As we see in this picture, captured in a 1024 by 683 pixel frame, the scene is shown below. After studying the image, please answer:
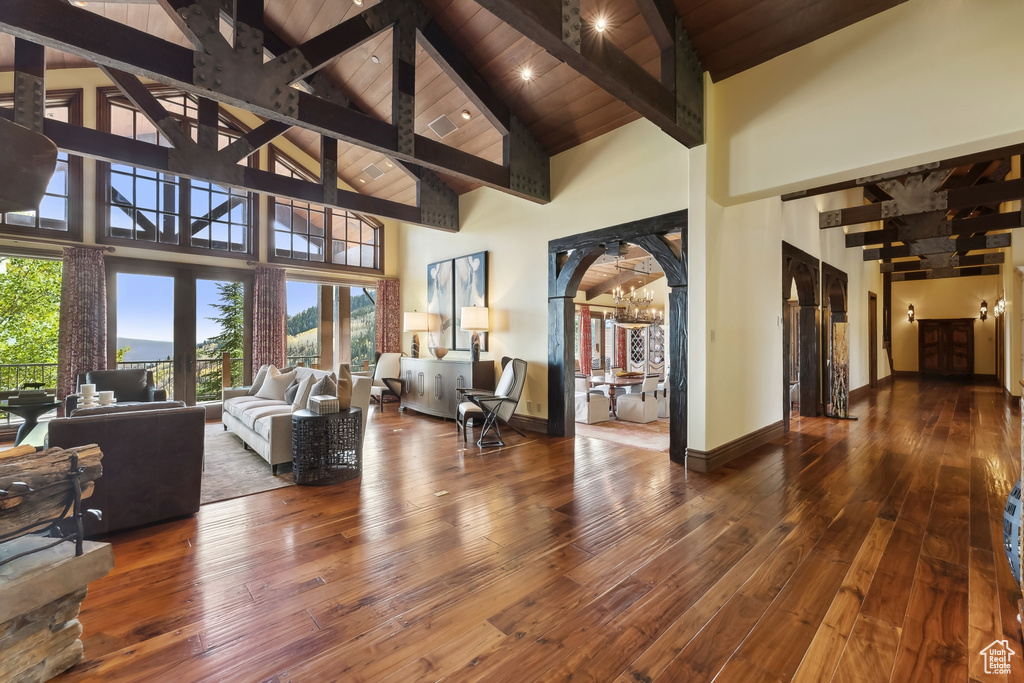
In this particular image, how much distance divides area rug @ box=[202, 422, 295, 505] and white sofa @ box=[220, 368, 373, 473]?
0.38 ft

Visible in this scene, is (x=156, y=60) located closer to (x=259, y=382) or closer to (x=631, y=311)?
(x=259, y=382)

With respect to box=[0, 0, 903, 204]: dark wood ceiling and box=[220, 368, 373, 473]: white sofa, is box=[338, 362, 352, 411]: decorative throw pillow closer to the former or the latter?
box=[220, 368, 373, 473]: white sofa

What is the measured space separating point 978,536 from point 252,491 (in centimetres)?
503

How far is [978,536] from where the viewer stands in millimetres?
2684

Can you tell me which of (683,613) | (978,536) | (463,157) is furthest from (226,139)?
(978,536)

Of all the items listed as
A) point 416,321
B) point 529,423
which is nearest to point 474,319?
point 529,423

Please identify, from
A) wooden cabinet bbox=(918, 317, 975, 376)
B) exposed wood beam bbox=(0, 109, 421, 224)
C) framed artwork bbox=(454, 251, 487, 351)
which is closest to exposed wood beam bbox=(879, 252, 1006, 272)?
wooden cabinet bbox=(918, 317, 975, 376)

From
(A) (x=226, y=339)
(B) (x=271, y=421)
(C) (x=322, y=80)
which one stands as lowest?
(B) (x=271, y=421)

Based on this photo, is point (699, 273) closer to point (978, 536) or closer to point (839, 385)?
point (978, 536)

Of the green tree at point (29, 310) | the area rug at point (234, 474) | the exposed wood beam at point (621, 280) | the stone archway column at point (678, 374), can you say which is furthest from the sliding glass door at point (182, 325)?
the exposed wood beam at point (621, 280)

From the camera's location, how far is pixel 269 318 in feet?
24.0

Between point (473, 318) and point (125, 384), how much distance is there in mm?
4391

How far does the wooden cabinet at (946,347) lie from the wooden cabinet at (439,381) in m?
14.7

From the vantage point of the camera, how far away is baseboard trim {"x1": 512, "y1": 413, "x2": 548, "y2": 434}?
574 cm
